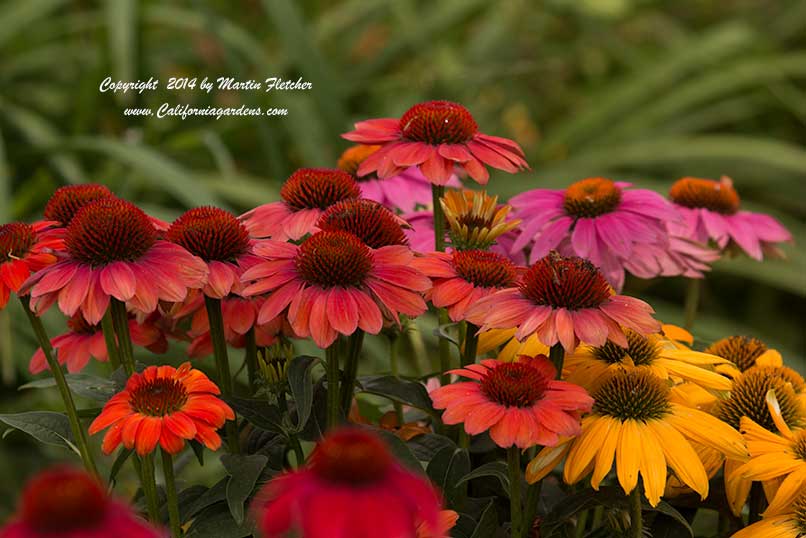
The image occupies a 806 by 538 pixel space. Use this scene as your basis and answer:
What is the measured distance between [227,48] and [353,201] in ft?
3.81

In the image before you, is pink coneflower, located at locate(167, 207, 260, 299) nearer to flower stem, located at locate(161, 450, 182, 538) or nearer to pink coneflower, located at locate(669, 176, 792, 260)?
flower stem, located at locate(161, 450, 182, 538)

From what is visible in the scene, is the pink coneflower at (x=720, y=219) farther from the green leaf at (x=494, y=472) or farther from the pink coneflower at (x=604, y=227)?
the green leaf at (x=494, y=472)

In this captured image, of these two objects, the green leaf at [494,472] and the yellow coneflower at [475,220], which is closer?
the green leaf at [494,472]

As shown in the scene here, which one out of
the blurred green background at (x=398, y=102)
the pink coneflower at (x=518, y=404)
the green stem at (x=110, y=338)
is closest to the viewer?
the pink coneflower at (x=518, y=404)

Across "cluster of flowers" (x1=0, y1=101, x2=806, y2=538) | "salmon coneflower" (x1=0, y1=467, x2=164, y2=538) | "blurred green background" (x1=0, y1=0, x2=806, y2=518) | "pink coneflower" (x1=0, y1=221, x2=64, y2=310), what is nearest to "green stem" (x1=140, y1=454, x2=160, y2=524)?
"cluster of flowers" (x1=0, y1=101, x2=806, y2=538)

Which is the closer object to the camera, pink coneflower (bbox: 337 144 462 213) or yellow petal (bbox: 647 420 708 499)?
yellow petal (bbox: 647 420 708 499)

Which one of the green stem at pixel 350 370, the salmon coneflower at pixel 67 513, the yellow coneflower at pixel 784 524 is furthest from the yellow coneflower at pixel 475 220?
the salmon coneflower at pixel 67 513

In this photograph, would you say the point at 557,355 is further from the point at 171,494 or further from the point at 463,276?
the point at 171,494

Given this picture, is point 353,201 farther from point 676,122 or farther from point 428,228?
point 676,122

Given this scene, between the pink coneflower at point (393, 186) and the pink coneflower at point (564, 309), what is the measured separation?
8.5 inches

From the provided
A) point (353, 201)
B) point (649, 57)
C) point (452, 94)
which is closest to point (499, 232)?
point (353, 201)

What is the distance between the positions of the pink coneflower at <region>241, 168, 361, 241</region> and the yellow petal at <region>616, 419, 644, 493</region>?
21cm

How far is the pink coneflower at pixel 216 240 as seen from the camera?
52cm

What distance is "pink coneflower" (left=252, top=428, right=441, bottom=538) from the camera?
286mm
